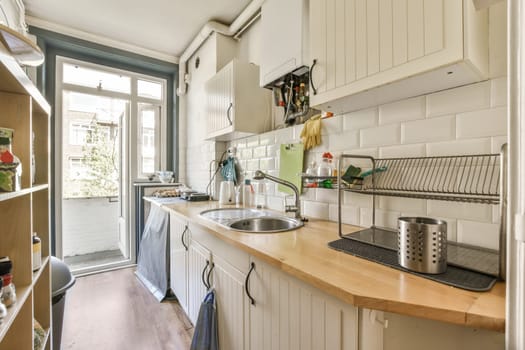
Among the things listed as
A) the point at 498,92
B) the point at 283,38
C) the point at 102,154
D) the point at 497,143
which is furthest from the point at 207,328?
the point at 102,154

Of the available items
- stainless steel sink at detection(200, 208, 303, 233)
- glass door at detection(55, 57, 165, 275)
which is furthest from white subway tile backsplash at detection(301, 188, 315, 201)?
glass door at detection(55, 57, 165, 275)

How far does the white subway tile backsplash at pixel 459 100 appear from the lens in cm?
87

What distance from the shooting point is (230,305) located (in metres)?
1.21

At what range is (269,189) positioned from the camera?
6.44 feet

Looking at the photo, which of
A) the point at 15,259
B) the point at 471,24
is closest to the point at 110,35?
the point at 15,259

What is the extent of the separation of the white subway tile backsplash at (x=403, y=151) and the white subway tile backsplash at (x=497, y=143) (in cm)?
A: 22

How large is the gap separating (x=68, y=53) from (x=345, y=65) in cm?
318

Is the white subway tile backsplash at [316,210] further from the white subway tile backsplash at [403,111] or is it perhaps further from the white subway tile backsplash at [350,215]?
the white subway tile backsplash at [403,111]

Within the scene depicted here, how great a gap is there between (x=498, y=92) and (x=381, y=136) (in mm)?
427

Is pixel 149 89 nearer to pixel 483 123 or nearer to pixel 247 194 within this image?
pixel 247 194

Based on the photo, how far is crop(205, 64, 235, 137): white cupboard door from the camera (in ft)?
6.60

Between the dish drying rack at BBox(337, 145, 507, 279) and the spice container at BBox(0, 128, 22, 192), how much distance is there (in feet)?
3.66

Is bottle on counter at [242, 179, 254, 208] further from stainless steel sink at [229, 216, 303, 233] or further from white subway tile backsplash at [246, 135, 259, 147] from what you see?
stainless steel sink at [229, 216, 303, 233]

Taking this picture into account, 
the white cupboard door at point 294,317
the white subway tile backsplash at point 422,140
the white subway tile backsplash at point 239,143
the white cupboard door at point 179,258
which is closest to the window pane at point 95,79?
the white subway tile backsplash at point 239,143
